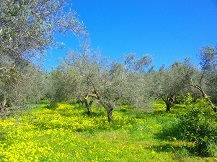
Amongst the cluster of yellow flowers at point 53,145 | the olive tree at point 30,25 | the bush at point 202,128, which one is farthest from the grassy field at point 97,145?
the olive tree at point 30,25

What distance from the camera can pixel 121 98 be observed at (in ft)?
68.5

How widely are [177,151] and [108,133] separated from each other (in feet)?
19.1

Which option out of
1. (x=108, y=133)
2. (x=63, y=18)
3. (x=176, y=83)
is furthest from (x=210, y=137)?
(x=176, y=83)

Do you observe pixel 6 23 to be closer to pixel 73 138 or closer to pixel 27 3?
pixel 27 3

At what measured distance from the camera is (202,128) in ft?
41.9

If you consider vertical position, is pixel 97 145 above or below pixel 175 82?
below

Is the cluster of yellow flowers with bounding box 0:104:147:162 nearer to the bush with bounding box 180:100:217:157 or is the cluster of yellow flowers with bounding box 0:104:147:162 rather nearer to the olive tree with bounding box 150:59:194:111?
the bush with bounding box 180:100:217:157

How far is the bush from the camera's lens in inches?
488

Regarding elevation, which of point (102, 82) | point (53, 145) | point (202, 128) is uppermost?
point (102, 82)

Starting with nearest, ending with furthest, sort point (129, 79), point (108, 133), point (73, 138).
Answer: point (73, 138), point (108, 133), point (129, 79)

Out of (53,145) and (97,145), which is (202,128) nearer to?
(97,145)

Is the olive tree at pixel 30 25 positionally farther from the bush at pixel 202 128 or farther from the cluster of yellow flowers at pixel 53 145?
the bush at pixel 202 128

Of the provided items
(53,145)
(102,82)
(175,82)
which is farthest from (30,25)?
(175,82)

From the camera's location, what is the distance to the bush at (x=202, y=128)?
12.4 m
